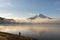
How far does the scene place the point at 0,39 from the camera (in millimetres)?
28094
